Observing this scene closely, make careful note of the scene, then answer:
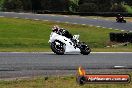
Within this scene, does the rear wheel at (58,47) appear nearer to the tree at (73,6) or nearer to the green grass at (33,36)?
the green grass at (33,36)

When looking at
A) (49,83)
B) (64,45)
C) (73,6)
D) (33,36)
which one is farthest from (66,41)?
(73,6)

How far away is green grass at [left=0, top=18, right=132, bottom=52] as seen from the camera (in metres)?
26.3

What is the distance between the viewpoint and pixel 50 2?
66562 millimetres

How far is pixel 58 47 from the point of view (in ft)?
64.4

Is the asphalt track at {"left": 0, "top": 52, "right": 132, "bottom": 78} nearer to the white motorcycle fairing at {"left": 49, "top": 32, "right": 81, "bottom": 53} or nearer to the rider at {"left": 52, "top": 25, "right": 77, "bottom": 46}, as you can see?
the white motorcycle fairing at {"left": 49, "top": 32, "right": 81, "bottom": 53}

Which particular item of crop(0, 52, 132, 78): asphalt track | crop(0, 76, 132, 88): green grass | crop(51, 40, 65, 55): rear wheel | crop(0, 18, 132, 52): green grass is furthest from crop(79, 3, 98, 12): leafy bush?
crop(0, 76, 132, 88): green grass

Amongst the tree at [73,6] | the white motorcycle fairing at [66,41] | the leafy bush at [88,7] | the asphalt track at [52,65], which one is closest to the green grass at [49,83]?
the asphalt track at [52,65]

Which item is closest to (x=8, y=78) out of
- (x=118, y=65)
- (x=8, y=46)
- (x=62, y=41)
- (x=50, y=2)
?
(x=118, y=65)

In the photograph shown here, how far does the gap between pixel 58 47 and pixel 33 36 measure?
1257 cm

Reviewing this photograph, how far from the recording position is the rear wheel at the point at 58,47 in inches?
770

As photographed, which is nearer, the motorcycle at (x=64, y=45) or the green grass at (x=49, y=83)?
the green grass at (x=49, y=83)

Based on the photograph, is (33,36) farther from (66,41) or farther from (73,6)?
(73,6)

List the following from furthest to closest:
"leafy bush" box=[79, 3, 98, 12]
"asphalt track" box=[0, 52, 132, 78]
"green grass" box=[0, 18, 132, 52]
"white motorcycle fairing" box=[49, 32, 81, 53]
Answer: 1. "leafy bush" box=[79, 3, 98, 12]
2. "green grass" box=[0, 18, 132, 52]
3. "white motorcycle fairing" box=[49, 32, 81, 53]
4. "asphalt track" box=[0, 52, 132, 78]

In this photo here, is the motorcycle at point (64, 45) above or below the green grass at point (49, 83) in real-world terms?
below
